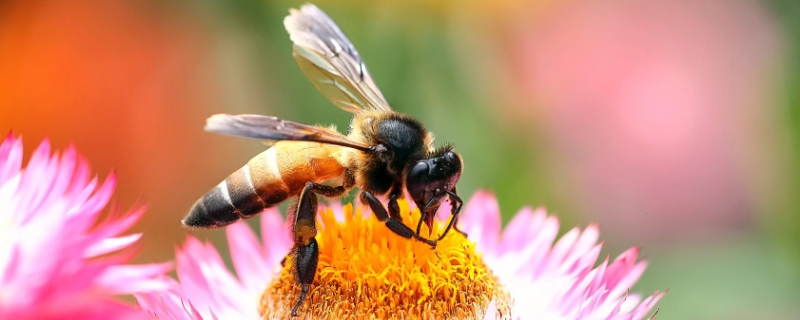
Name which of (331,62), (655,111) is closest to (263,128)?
(331,62)

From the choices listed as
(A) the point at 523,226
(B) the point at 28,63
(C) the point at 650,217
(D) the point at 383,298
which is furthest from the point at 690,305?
(B) the point at 28,63

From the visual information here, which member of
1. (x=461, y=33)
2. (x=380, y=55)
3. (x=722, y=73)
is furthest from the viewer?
(x=722, y=73)

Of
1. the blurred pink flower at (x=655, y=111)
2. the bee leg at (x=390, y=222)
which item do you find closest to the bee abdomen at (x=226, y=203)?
the bee leg at (x=390, y=222)

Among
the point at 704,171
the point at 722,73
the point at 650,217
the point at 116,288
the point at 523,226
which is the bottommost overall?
the point at 116,288

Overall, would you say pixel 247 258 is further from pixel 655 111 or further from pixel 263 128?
pixel 655 111

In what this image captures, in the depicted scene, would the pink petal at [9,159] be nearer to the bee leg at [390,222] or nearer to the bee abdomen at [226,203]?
the bee abdomen at [226,203]

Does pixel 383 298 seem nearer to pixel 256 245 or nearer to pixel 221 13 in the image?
pixel 256 245
